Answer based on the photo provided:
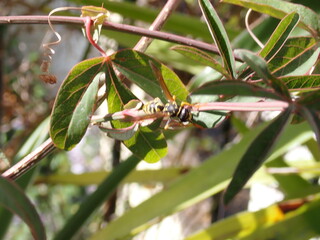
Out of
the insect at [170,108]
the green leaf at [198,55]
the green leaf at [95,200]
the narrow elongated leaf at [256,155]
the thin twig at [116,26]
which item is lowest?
the green leaf at [95,200]

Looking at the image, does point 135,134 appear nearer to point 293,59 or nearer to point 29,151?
point 293,59

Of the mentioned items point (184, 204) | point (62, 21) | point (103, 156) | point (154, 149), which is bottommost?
point (103, 156)

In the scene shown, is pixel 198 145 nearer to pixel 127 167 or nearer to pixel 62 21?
pixel 127 167

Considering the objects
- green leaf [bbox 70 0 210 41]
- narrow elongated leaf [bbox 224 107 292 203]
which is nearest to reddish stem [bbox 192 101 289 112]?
narrow elongated leaf [bbox 224 107 292 203]

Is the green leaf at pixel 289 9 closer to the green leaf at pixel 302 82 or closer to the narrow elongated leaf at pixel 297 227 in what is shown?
the green leaf at pixel 302 82

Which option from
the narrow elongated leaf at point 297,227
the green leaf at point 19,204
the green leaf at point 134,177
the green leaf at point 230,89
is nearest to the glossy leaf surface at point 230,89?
the green leaf at point 230,89

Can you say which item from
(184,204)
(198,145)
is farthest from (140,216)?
(198,145)
